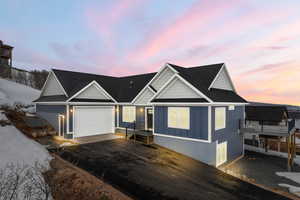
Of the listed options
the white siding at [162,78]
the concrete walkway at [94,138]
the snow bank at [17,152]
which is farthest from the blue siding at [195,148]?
the snow bank at [17,152]

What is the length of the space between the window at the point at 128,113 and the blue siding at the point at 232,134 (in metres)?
8.85

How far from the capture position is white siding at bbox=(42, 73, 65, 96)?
56.3 feet

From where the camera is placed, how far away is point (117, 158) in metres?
10.3

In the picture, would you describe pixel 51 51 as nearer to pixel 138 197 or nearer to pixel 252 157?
pixel 138 197

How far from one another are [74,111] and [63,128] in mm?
2141

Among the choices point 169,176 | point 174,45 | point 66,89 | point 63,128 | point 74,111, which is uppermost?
point 174,45

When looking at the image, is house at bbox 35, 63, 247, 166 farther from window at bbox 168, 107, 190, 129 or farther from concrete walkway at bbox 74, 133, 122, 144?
concrete walkway at bbox 74, 133, 122, 144

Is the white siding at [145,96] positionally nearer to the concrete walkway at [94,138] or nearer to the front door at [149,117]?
the front door at [149,117]

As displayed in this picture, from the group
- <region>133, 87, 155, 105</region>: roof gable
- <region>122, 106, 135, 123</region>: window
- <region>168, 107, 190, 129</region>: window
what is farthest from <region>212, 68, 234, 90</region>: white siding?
<region>122, 106, 135, 123</region>: window

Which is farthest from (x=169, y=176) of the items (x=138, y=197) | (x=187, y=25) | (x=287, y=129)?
(x=187, y=25)

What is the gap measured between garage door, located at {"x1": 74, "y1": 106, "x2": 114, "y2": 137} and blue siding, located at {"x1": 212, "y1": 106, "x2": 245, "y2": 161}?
37.8 feet

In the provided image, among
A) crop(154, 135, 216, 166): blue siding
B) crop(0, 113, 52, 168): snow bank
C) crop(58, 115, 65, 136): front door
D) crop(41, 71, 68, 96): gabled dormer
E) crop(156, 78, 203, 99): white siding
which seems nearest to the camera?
crop(0, 113, 52, 168): snow bank

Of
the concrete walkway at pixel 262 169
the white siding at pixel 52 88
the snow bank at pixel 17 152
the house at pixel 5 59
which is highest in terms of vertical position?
the house at pixel 5 59

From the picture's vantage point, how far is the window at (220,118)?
11.4m
